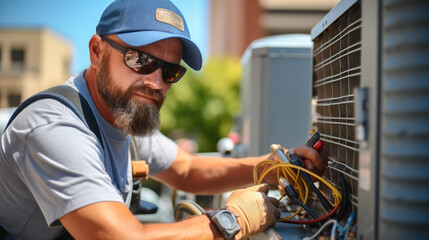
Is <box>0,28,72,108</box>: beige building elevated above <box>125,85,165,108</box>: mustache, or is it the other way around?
<box>0,28,72,108</box>: beige building

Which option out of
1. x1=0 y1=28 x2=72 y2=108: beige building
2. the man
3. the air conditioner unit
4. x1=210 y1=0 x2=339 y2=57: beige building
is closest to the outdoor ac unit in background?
the man

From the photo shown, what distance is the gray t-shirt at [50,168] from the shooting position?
4.48 ft

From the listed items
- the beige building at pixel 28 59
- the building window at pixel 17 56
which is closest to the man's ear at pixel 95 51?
the beige building at pixel 28 59

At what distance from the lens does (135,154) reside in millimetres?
2166

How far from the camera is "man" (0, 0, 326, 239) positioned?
136cm

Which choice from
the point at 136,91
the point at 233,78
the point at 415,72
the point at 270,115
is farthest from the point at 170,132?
the point at 415,72

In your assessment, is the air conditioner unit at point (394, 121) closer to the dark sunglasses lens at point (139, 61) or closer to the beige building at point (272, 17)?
the dark sunglasses lens at point (139, 61)

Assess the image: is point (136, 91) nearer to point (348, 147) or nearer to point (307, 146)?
point (307, 146)

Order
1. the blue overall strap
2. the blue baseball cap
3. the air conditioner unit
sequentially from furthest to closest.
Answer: the blue baseball cap < the blue overall strap < the air conditioner unit

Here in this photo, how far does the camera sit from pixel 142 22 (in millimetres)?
1722

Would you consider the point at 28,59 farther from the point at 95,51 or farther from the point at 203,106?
the point at 95,51

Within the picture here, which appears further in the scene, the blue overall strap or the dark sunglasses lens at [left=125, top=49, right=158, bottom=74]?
the dark sunglasses lens at [left=125, top=49, right=158, bottom=74]

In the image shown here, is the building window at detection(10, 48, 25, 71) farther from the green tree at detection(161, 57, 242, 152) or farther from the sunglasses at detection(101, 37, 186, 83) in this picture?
the sunglasses at detection(101, 37, 186, 83)

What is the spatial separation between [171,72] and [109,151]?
46 centimetres
